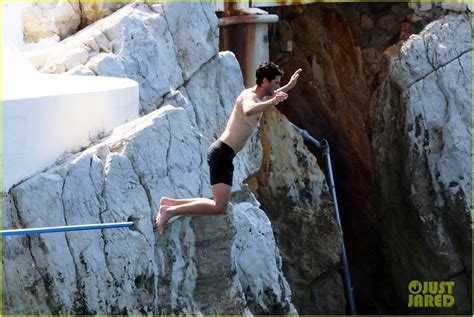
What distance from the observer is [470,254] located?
15078 mm

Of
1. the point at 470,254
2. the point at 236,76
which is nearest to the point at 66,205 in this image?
the point at 236,76

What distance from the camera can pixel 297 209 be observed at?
15398 mm

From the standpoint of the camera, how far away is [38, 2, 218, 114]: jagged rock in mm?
11188

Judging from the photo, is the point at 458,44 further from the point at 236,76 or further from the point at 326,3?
the point at 236,76

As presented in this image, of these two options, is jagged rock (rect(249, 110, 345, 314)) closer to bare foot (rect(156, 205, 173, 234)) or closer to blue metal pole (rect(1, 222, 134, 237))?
bare foot (rect(156, 205, 173, 234))

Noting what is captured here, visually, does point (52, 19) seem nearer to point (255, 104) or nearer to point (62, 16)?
point (62, 16)

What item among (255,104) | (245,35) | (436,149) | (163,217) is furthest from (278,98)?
(436,149)

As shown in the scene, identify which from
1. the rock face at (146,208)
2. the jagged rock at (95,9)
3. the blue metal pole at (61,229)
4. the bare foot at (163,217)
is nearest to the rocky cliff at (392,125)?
the rock face at (146,208)

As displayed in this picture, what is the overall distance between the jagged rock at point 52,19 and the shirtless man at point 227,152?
203 inches

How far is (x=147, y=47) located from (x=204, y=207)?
3425 millimetres

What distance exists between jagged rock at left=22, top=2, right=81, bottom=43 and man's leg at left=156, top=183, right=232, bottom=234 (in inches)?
207

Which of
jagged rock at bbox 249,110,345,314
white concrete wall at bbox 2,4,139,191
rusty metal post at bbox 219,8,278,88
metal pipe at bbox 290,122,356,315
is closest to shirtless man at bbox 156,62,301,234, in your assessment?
white concrete wall at bbox 2,4,139,191

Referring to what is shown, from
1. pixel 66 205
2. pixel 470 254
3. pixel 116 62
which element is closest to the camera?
pixel 66 205

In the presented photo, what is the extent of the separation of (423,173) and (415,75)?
1410 millimetres
